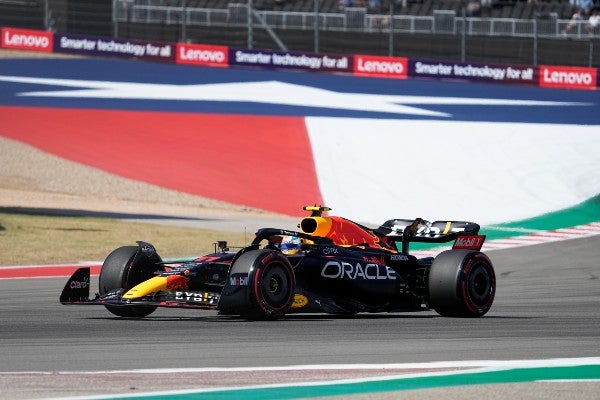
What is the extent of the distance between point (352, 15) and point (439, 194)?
453 inches

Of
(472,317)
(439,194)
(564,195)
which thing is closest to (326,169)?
(439,194)

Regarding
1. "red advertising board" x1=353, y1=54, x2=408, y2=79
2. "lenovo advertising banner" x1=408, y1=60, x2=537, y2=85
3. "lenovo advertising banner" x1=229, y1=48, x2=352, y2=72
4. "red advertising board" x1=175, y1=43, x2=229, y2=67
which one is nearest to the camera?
"lenovo advertising banner" x1=408, y1=60, x2=537, y2=85

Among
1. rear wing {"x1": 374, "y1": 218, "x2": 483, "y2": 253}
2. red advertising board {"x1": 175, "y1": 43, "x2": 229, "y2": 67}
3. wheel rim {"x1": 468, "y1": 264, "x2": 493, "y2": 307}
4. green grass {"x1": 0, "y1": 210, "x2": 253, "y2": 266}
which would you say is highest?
red advertising board {"x1": 175, "y1": 43, "x2": 229, "y2": 67}

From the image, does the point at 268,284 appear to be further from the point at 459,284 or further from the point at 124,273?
the point at 459,284

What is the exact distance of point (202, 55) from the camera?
4162cm

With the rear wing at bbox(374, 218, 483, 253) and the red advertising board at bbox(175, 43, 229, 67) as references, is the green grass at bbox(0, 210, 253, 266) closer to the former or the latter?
the rear wing at bbox(374, 218, 483, 253)

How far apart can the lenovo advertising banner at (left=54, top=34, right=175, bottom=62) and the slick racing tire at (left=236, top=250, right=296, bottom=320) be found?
30.0m

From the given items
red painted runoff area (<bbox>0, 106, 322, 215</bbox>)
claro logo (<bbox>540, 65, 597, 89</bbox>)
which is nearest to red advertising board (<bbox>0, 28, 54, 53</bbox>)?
red painted runoff area (<bbox>0, 106, 322, 215</bbox>)

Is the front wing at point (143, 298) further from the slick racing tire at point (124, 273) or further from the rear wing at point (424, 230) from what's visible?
the rear wing at point (424, 230)

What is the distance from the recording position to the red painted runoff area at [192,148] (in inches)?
Result: 1256

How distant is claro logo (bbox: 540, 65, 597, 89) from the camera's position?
36.5 m

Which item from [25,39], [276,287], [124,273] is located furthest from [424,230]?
[25,39]

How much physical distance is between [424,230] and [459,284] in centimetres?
121

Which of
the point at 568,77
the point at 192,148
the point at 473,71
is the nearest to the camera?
the point at 192,148
